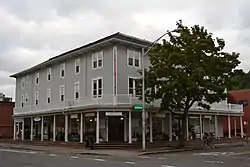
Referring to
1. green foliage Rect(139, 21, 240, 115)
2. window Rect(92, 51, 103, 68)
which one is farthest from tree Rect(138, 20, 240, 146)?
window Rect(92, 51, 103, 68)

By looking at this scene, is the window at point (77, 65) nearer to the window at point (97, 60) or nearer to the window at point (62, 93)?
the window at point (97, 60)

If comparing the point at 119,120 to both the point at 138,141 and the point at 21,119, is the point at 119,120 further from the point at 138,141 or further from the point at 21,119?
the point at 21,119

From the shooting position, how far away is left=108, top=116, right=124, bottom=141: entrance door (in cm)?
3625

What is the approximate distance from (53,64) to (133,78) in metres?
12.1

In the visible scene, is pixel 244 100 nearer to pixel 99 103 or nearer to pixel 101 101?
pixel 101 101

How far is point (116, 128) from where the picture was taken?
36.4 metres

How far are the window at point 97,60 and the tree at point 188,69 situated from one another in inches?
252

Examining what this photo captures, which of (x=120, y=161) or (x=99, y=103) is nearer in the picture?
(x=120, y=161)

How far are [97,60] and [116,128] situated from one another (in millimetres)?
6973

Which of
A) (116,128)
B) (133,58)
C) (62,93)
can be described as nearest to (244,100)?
(133,58)

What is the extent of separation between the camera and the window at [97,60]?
37281mm

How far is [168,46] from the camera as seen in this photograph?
105 feet

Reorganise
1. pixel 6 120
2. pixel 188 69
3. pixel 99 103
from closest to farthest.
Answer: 1. pixel 188 69
2. pixel 99 103
3. pixel 6 120

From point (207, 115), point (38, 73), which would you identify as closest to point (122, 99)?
point (207, 115)
